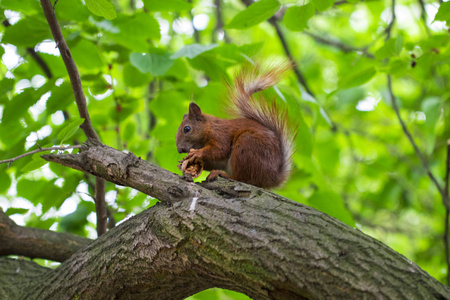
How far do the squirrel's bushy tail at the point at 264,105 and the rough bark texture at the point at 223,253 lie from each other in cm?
70

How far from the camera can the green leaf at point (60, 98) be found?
2.41m

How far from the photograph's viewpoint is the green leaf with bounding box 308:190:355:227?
2.50 meters

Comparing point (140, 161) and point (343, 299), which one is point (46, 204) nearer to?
point (140, 161)

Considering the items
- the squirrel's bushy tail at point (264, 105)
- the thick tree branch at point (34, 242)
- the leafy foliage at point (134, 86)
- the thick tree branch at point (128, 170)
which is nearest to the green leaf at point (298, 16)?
the leafy foliage at point (134, 86)

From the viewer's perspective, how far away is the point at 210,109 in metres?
3.02

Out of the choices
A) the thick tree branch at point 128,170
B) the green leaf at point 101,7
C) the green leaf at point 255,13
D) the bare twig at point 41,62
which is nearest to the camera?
the green leaf at point 101,7

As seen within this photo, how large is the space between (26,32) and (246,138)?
1437mm

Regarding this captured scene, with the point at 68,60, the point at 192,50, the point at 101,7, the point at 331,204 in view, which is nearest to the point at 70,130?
the point at 68,60

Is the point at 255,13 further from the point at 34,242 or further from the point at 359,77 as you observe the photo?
the point at 34,242

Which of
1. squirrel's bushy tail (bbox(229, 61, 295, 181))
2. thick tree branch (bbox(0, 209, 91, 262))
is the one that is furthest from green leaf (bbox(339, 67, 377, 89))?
thick tree branch (bbox(0, 209, 91, 262))

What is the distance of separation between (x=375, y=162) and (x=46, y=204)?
13.4ft

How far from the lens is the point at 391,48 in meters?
2.29

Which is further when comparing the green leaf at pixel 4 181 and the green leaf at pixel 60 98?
the green leaf at pixel 4 181

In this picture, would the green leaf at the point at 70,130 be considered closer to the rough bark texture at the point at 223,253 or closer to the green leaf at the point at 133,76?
the rough bark texture at the point at 223,253
